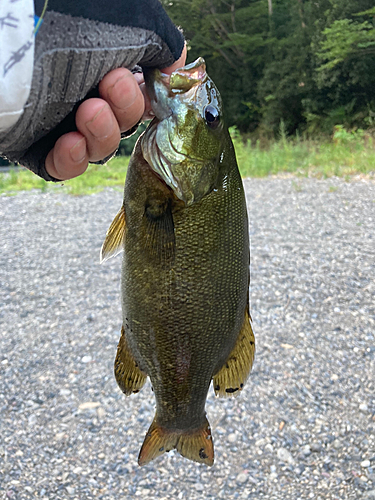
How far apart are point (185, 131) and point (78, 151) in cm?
39

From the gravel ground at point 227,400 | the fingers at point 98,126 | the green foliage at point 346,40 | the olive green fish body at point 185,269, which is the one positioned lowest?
the gravel ground at point 227,400

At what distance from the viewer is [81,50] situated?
129 cm

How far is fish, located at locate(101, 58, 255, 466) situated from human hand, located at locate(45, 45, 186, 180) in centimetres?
8

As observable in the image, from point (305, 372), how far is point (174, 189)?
9.43ft

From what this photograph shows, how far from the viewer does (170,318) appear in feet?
5.27

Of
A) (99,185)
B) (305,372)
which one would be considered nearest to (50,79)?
(305,372)

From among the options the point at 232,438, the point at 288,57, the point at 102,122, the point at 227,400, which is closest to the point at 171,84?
the point at 102,122

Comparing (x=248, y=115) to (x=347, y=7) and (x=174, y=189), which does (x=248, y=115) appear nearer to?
(x=347, y=7)

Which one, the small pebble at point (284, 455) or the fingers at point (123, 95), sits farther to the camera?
the small pebble at point (284, 455)

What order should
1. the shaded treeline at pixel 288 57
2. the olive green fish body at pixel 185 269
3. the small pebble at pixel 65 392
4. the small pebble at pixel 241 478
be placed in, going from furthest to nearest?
the shaded treeline at pixel 288 57 → the small pebble at pixel 65 392 → the small pebble at pixel 241 478 → the olive green fish body at pixel 185 269

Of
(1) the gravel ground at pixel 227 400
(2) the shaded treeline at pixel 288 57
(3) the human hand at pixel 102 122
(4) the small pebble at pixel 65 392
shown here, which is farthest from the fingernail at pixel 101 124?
(2) the shaded treeline at pixel 288 57

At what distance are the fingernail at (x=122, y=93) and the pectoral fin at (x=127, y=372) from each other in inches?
33.9

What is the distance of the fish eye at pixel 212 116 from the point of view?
1515 mm

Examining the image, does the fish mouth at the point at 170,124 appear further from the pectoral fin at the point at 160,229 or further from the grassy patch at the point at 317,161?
the grassy patch at the point at 317,161
